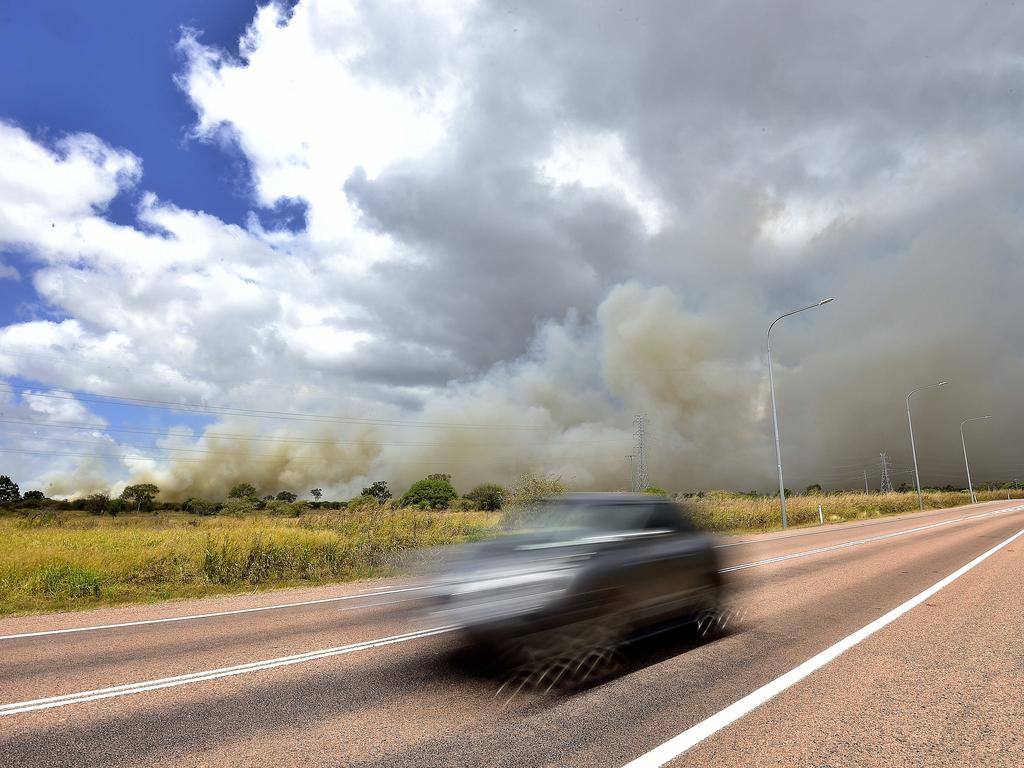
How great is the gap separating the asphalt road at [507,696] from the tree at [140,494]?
241ft

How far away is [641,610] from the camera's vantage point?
5.49 meters

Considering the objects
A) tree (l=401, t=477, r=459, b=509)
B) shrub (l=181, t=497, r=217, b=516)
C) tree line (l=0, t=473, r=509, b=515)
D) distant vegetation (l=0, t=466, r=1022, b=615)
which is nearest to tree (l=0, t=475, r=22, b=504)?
tree line (l=0, t=473, r=509, b=515)

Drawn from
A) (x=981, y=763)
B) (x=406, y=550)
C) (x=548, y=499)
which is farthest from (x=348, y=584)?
(x=981, y=763)

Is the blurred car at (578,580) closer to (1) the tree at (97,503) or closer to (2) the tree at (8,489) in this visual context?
(1) the tree at (97,503)

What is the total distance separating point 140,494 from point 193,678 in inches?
3607

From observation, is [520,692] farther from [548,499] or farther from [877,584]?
[877,584]

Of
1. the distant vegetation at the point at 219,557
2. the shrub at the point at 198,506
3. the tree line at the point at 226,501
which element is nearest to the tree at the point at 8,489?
the tree line at the point at 226,501

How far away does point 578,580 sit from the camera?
4.91m

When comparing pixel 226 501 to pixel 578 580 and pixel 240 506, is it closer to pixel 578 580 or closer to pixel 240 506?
pixel 240 506

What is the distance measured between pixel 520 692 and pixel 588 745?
1124 millimetres

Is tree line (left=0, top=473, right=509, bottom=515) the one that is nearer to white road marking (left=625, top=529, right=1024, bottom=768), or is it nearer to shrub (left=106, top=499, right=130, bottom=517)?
shrub (left=106, top=499, right=130, bottom=517)

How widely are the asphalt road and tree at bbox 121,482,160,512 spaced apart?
241 ft

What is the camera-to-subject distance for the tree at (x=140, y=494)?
7044 centimetres

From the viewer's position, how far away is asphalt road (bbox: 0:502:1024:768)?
3.53 m
